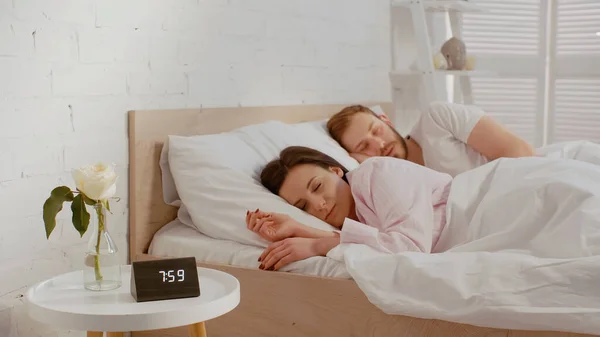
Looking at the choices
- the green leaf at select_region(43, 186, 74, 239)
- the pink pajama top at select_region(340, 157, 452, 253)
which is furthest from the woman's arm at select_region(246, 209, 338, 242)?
the green leaf at select_region(43, 186, 74, 239)

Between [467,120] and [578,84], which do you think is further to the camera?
[578,84]

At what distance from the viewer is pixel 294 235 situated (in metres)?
1.94

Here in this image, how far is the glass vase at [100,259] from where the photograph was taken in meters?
1.59

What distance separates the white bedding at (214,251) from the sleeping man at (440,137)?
2.15 ft

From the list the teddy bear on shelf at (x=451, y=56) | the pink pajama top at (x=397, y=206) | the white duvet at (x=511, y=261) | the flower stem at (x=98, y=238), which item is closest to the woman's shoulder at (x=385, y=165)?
the pink pajama top at (x=397, y=206)

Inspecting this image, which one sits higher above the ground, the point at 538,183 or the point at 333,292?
the point at 538,183

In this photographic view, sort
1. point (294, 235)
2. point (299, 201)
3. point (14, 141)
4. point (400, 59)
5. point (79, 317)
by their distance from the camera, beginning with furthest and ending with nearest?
point (400, 59) < point (299, 201) < point (294, 235) < point (14, 141) < point (79, 317)

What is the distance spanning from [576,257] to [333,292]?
526mm

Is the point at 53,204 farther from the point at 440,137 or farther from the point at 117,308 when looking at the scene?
the point at 440,137

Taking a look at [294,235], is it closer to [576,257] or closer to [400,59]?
[576,257]

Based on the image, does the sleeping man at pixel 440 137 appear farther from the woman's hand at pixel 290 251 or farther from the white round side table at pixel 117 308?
the white round side table at pixel 117 308

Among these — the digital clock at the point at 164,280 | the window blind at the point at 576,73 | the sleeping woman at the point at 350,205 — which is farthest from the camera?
the window blind at the point at 576,73

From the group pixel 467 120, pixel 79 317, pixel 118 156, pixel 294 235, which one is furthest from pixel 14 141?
pixel 467 120

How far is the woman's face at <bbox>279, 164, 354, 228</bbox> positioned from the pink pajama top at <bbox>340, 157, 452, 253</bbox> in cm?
5
